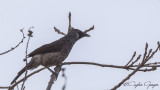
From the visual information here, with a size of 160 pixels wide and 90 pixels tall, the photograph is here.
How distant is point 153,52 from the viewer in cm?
390

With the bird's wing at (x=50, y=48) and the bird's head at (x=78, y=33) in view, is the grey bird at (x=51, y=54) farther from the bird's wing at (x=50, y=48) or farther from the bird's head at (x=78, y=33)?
the bird's head at (x=78, y=33)

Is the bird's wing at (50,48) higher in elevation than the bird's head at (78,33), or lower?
lower

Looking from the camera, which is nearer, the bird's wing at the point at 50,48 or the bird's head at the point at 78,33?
the bird's wing at the point at 50,48

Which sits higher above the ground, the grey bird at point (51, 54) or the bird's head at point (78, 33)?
the bird's head at point (78, 33)

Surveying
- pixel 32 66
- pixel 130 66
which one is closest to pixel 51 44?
pixel 32 66

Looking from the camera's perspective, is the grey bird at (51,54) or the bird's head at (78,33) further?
the bird's head at (78,33)

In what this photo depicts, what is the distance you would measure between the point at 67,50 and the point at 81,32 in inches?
30.3

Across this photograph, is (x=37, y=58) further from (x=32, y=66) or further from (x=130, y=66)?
(x=130, y=66)

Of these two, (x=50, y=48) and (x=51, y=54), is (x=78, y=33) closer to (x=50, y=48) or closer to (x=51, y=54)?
(x=50, y=48)

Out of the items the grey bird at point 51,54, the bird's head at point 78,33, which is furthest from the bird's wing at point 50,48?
the bird's head at point 78,33

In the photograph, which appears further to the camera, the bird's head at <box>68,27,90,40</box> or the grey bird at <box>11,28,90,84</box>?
the bird's head at <box>68,27,90,40</box>

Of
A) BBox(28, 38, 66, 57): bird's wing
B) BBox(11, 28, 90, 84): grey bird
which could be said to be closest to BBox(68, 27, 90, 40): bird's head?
BBox(11, 28, 90, 84): grey bird

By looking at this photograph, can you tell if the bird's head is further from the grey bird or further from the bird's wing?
the bird's wing

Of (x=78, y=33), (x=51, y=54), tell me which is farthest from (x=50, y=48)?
(x=78, y=33)
